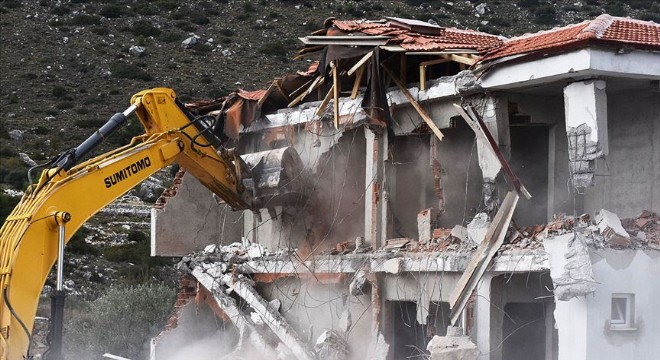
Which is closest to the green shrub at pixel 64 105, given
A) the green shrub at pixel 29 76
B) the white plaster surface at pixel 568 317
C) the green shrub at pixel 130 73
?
the green shrub at pixel 29 76

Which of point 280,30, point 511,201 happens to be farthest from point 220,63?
point 511,201

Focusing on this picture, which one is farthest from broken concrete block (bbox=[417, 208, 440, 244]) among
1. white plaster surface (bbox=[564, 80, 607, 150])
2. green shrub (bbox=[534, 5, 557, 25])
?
green shrub (bbox=[534, 5, 557, 25])

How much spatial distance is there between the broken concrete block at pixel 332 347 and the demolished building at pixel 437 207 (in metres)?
0.03

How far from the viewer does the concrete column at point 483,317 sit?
15.5m

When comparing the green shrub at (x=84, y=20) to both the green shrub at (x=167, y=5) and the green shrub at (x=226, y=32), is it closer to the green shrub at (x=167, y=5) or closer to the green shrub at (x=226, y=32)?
the green shrub at (x=167, y=5)

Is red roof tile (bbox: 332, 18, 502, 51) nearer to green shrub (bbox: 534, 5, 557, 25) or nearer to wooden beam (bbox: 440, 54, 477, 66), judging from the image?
wooden beam (bbox: 440, 54, 477, 66)

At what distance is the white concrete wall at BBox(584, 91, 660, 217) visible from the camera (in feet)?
51.3

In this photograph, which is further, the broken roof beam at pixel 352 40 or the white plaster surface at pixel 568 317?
the broken roof beam at pixel 352 40

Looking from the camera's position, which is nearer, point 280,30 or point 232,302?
point 232,302

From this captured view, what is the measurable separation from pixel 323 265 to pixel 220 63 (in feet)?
123

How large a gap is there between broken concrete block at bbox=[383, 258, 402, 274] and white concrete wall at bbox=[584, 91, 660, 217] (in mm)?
2958

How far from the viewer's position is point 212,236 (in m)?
22.4

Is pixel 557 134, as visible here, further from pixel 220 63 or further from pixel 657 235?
pixel 220 63

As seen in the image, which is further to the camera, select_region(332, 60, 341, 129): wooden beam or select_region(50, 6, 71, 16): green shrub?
select_region(50, 6, 71, 16): green shrub
